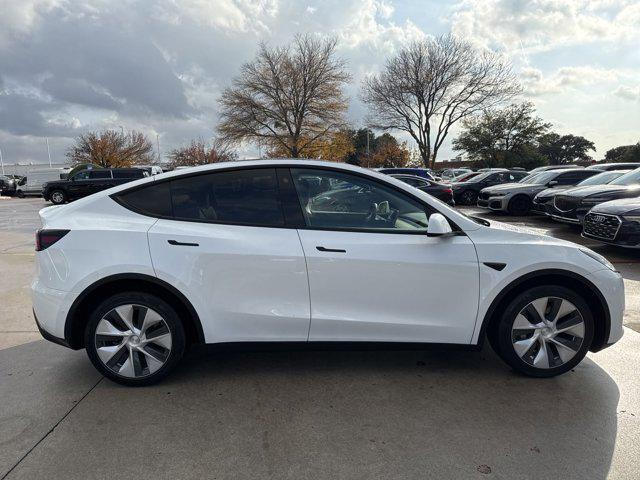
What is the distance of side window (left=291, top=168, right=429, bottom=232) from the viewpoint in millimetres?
2994

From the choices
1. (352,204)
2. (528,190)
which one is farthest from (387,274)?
(528,190)

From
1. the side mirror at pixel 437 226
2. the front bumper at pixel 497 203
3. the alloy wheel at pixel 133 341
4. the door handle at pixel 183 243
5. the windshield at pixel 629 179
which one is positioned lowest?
the alloy wheel at pixel 133 341

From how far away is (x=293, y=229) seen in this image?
2.93 metres

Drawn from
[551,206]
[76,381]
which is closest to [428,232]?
[76,381]

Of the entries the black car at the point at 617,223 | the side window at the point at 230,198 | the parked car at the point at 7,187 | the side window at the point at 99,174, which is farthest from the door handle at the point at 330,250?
the parked car at the point at 7,187

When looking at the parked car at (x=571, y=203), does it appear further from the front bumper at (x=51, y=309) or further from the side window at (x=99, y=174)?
the side window at (x=99, y=174)

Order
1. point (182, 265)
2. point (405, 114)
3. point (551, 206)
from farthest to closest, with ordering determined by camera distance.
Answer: point (405, 114), point (551, 206), point (182, 265)

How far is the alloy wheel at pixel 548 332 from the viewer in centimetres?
306

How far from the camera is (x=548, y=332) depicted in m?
3.09

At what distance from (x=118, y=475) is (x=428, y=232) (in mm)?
2251

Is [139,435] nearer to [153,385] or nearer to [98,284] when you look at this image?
[153,385]

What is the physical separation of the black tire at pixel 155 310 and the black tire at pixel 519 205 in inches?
514

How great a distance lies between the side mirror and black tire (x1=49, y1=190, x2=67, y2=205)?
24140mm

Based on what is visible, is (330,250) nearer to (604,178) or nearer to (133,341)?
(133,341)
